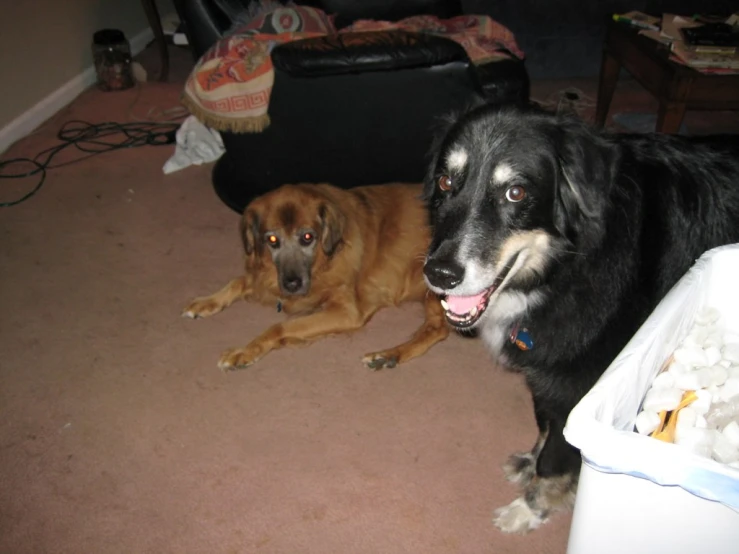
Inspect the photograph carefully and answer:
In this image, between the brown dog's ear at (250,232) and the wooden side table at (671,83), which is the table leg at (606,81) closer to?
the wooden side table at (671,83)

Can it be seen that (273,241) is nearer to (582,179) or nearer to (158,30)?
(582,179)

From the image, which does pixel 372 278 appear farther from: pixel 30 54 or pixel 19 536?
pixel 30 54

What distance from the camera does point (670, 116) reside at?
3.01 metres

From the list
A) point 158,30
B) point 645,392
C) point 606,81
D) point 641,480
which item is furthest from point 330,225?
point 158,30

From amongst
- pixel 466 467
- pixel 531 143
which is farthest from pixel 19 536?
pixel 531 143

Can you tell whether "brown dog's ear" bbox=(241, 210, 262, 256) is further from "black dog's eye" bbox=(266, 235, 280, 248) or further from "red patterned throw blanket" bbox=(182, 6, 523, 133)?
"red patterned throw blanket" bbox=(182, 6, 523, 133)

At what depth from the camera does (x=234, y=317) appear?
2547 mm

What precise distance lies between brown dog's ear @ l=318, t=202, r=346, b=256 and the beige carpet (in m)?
0.40

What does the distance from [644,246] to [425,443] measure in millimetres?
961

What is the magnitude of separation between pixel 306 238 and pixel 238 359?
560 mm

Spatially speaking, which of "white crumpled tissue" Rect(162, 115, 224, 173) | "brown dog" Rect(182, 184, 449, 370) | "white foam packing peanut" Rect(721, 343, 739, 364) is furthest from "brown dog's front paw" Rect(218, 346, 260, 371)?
"white crumpled tissue" Rect(162, 115, 224, 173)

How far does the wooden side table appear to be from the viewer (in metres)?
2.88

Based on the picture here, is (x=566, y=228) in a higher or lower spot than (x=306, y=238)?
higher

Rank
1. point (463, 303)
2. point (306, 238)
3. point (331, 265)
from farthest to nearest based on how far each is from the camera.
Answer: point (331, 265), point (306, 238), point (463, 303)
